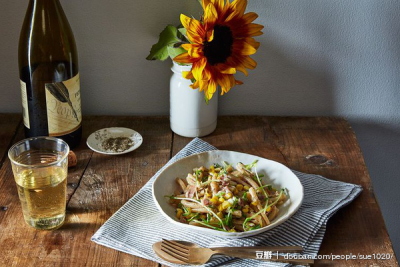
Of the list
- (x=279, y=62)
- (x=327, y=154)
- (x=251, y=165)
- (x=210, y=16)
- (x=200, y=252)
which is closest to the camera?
(x=200, y=252)

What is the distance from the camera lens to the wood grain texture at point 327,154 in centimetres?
93

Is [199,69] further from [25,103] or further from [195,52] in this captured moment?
[25,103]

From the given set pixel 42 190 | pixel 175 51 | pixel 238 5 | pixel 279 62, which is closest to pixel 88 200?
pixel 42 190

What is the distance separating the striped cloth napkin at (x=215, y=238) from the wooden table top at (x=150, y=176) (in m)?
0.02

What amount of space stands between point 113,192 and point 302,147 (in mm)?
452

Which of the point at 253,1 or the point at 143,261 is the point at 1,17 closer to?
the point at 253,1

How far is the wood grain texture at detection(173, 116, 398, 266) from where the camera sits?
929 millimetres

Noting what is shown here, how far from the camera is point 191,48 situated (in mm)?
1014

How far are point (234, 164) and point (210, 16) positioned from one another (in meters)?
0.31

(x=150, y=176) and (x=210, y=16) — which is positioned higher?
(x=210, y=16)

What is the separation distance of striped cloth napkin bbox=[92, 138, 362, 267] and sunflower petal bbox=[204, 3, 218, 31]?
33cm

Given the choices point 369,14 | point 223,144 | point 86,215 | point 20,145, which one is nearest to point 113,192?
point 86,215

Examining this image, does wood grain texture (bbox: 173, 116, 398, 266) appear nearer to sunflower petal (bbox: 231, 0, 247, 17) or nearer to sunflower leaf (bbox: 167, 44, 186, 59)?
sunflower leaf (bbox: 167, 44, 186, 59)

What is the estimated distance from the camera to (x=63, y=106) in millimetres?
1133
